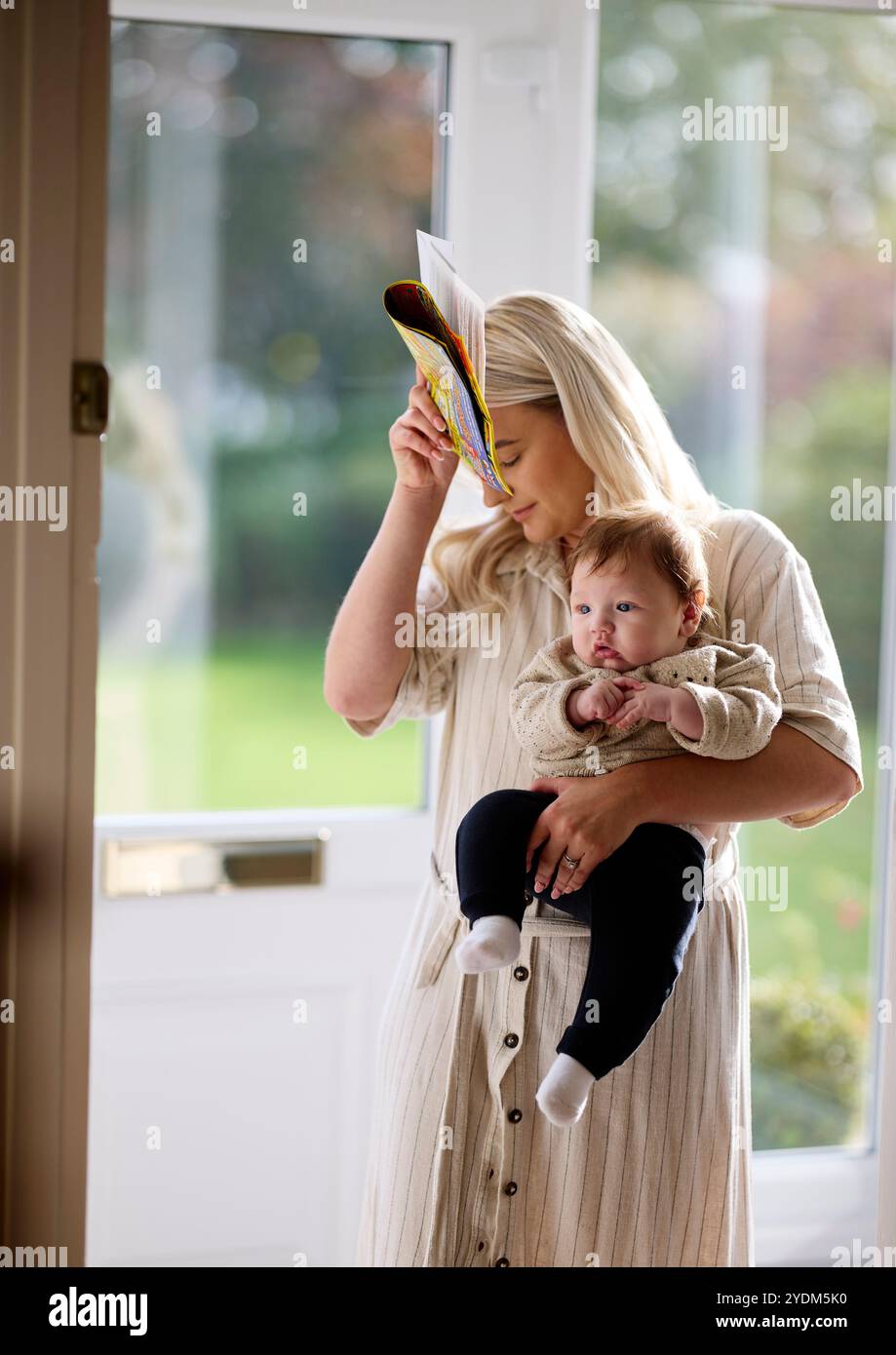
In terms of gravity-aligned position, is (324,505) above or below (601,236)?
below

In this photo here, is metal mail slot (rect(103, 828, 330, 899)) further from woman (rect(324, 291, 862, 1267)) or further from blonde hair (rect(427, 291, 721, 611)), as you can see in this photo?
blonde hair (rect(427, 291, 721, 611))

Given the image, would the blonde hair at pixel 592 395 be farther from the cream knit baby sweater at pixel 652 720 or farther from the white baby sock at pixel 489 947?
the white baby sock at pixel 489 947

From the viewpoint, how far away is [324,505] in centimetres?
191

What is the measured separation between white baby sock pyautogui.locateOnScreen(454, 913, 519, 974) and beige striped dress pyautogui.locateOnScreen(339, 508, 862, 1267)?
147mm

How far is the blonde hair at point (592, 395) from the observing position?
1.23 m

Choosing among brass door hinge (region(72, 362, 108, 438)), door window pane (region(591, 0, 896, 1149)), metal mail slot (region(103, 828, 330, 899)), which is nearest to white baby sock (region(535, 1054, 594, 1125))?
brass door hinge (region(72, 362, 108, 438))

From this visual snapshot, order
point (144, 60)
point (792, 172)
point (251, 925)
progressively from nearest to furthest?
point (144, 60)
point (251, 925)
point (792, 172)

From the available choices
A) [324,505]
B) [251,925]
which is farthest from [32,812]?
[324,505]

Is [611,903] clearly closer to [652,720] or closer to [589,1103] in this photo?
[652,720]

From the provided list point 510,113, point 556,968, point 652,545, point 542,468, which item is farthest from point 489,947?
point 510,113

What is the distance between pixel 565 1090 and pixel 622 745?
0.32 meters

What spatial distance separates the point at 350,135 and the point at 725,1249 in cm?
161

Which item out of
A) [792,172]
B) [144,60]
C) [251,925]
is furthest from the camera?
[792,172]
